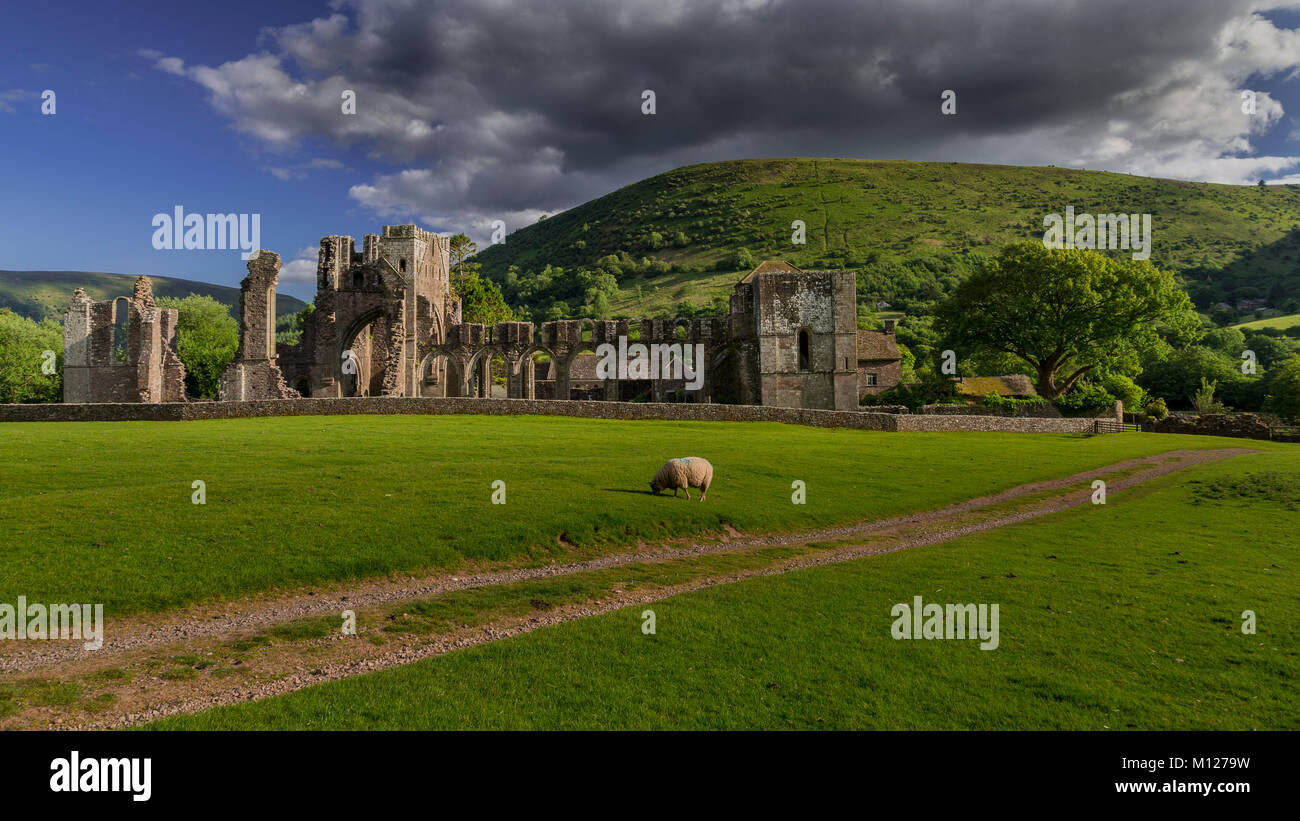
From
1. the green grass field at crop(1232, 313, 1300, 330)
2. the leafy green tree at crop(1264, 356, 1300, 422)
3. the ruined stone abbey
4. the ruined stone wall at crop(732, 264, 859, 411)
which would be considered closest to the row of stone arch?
the ruined stone abbey

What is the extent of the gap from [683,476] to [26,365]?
72.2m

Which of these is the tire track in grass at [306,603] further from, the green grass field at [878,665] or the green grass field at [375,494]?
the green grass field at [878,665]

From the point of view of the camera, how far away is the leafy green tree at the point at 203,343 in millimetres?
69312

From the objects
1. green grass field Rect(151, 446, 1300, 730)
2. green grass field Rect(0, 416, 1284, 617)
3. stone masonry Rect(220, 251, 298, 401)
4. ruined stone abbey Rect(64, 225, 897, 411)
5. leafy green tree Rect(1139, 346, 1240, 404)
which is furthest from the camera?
leafy green tree Rect(1139, 346, 1240, 404)

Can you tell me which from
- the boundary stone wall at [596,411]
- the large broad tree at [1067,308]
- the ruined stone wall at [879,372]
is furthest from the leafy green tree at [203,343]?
the large broad tree at [1067,308]

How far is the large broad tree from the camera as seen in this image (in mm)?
55844

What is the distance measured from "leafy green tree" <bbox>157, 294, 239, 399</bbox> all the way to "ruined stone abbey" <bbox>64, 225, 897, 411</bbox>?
1361 centimetres

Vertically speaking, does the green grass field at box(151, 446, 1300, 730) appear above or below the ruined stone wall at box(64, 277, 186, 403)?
below

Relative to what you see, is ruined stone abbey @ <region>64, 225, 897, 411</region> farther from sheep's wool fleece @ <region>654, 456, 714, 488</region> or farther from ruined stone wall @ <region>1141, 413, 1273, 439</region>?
sheep's wool fleece @ <region>654, 456, 714, 488</region>

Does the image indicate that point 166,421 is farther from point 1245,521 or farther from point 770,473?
point 1245,521

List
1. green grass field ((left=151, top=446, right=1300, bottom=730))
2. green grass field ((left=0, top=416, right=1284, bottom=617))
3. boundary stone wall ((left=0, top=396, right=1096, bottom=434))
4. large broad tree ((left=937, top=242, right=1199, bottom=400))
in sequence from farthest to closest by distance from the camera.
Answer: large broad tree ((left=937, top=242, right=1199, bottom=400)), boundary stone wall ((left=0, top=396, right=1096, bottom=434)), green grass field ((left=0, top=416, right=1284, bottom=617)), green grass field ((left=151, top=446, right=1300, bottom=730))

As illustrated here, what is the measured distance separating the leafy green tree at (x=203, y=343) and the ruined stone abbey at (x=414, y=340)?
13610 millimetres
